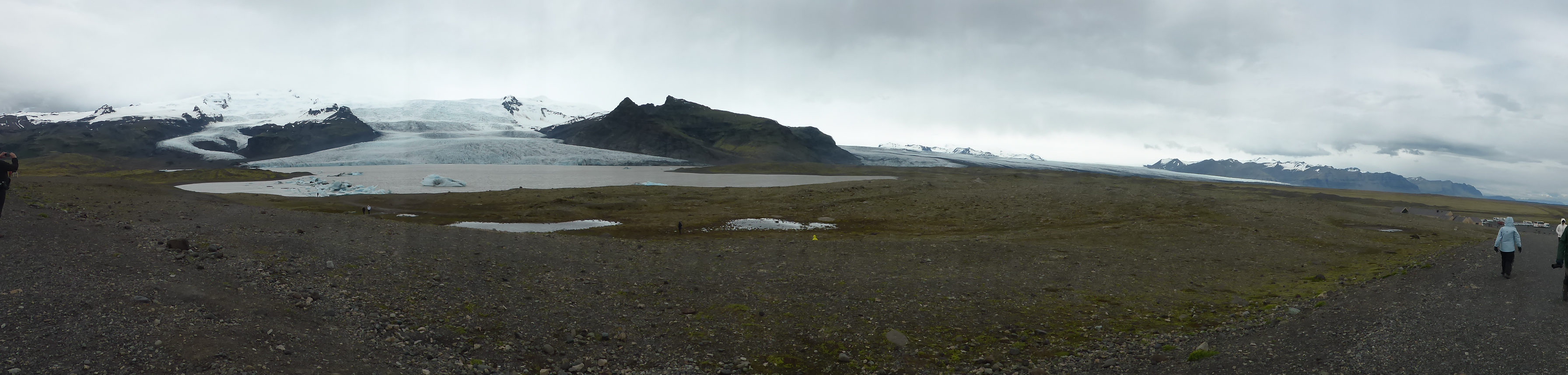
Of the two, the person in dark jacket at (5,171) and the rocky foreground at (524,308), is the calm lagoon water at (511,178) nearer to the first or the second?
the person in dark jacket at (5,171)

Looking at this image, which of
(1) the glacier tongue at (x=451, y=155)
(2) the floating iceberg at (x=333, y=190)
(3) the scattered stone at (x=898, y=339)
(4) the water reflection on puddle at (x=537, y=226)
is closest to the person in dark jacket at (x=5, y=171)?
(3) the scattered stone at (x=898, y=339)

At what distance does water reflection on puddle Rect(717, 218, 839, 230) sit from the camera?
39688 mm

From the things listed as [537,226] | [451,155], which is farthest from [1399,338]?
[451,155]

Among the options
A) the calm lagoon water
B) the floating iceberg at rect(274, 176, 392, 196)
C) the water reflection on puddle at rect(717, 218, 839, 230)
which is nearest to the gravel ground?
the water reflection on puddle at rect(717, 218, 839, 230)

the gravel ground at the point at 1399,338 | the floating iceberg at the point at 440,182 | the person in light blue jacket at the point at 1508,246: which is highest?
the person in light blue jacket at the point at 1508,246

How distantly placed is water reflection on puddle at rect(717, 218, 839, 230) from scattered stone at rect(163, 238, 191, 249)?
25473 mm

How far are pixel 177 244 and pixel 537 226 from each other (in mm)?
25527

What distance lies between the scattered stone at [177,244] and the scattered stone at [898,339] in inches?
649

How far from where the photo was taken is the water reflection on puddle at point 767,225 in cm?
3969

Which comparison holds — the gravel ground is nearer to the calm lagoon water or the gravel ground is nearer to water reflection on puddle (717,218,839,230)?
water reflection on puddle (717,218,839,230)

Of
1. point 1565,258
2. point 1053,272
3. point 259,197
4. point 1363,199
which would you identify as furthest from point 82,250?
point 1363,199

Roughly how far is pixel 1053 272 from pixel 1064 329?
23.0 feet

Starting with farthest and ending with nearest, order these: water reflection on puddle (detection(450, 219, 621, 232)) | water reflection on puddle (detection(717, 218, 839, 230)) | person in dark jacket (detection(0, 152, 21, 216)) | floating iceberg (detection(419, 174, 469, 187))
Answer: floating iceberg (detection(419, 174, 469, 187)), water reflection on puddle (detection(717, 218, 839, 230)), water reflection on puddle (detection(450, 219, 621, 232)), person in dark jacket (detection(0, 152, 21, 216))

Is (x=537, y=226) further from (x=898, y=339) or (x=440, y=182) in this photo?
(x=440, y=182)
